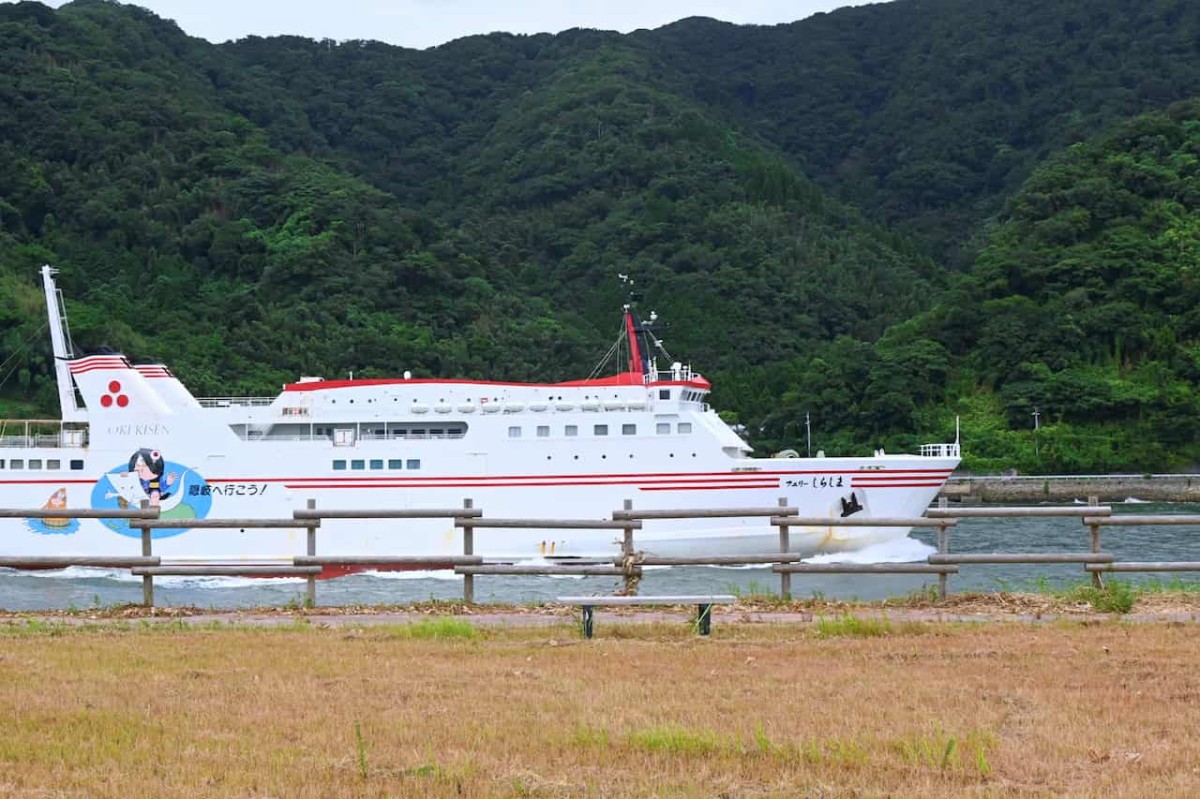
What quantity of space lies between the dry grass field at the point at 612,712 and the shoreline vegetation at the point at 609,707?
18mm

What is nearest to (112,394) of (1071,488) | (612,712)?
(612,712)

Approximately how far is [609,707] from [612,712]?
14 cm

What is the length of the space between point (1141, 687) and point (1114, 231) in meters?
63.6

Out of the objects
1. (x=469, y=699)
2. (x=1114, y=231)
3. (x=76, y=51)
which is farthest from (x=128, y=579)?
(x=76, y=51)

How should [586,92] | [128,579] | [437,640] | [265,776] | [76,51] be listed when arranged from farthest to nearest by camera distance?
[586,92]
[76,51]
[128,579]
[437,640]
[265,776]

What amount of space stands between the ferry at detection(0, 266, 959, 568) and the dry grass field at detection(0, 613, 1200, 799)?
18791 millimetres

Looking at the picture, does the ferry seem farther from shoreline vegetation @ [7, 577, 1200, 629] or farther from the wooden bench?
the wooden bench

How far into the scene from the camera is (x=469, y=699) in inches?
293

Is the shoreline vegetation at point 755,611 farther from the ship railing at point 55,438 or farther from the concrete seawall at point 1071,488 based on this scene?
the concrete seawall at point 1071,488

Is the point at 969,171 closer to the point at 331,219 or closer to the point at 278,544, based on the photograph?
the point at 331,219

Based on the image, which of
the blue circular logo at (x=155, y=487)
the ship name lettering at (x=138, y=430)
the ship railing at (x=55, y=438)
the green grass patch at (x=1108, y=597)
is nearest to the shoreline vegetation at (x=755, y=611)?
the green grass patch at (x=1108, y=597)

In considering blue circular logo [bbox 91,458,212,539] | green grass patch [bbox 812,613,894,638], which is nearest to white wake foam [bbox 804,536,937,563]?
blue circular logo [bbox 91,458,212,539]

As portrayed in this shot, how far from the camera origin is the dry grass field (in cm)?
587

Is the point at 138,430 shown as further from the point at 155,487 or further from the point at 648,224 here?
the point at 648,224
